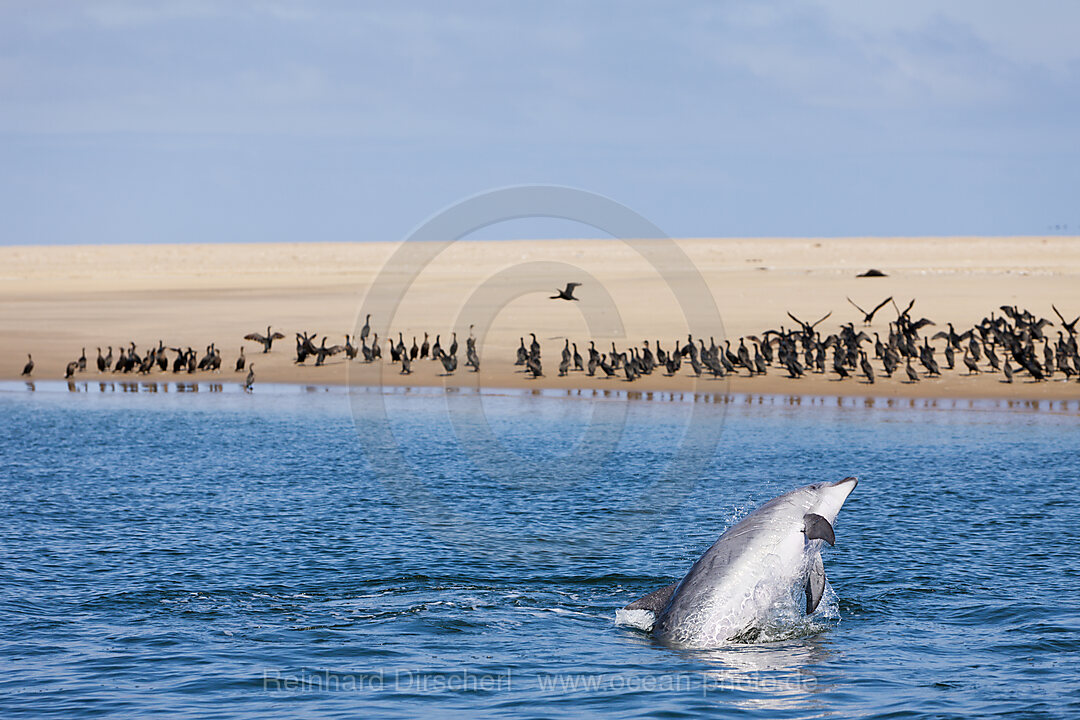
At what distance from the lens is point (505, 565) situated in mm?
13078

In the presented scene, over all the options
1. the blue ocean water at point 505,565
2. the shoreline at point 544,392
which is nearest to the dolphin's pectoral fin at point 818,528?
the blue ocean water at point 505,565

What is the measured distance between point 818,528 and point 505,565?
15.6 ft

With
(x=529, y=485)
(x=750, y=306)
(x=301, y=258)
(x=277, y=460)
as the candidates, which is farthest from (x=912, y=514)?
(x=301, y=258)

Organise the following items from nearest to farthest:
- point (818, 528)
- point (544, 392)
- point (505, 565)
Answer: point (818, 528)
point (505, 565)
point (544, 392)

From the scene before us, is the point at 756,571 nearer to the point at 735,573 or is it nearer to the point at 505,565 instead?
the point at 735,573

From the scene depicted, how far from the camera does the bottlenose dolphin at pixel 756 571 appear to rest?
9.41 meters

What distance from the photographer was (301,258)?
11256 cm

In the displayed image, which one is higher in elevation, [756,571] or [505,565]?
A: [756,571]

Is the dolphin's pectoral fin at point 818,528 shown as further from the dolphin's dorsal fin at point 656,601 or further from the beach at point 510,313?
the beach at point 510,313

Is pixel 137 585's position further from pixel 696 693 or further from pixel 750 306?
pixel 750 306

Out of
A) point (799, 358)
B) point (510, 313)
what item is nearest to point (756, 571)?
point (799, 358)

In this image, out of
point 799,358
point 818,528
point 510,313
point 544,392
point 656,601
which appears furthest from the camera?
point 510,313

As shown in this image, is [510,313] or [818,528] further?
[510,313]

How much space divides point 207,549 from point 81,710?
15.6 feet
